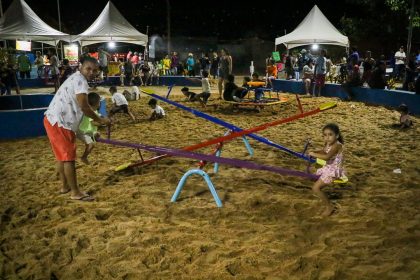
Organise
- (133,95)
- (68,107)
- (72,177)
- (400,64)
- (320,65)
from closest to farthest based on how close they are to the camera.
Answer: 1. (68,107)
2. (72,177)
3. (133,95)
4. (320,65)
5. (400,64)

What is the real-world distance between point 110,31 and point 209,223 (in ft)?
49.1

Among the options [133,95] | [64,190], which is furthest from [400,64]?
[64,190]

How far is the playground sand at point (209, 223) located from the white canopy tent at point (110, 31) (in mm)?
11661

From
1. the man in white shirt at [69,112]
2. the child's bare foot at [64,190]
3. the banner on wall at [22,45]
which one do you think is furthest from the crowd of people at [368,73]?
the banner on wall at [22,45]

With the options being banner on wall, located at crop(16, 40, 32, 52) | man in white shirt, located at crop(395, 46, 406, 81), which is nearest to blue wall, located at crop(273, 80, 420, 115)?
man in white shirt, located at crop(395, 46, 406, 81)

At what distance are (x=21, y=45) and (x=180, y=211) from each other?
15.9 m

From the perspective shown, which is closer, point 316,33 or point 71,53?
point 316,33

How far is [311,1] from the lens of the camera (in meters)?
34.7

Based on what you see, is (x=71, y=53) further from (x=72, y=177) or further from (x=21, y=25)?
(x=72, y=177)

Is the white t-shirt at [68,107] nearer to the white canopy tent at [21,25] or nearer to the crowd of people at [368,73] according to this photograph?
the crowd of people at [368,73]

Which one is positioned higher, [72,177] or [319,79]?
[319,79]

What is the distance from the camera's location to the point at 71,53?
19.7 m

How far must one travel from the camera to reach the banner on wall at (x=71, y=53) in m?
19.5

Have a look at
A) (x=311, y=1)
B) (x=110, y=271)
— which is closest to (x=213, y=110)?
(x=110, y=271)
